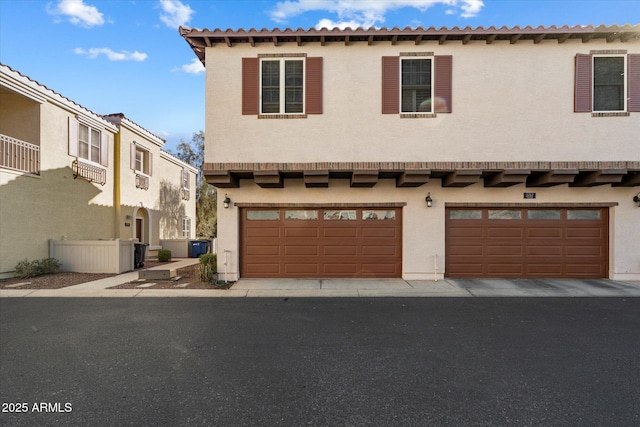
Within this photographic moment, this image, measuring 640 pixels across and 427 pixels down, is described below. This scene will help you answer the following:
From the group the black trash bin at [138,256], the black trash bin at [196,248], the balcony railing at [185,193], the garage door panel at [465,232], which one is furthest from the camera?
the balcony railing at [185,193]

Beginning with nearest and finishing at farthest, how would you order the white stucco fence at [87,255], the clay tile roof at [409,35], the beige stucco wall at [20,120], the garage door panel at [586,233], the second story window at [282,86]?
the clay tile roof at [409,35]
the second story window at [282,86]
the garage door panel at [586,233]
the beige stucco wall at [20,120]
the white stucco fence at [87,255]

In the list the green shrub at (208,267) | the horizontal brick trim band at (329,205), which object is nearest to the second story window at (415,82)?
the horizontal brick trim band at (329,205)

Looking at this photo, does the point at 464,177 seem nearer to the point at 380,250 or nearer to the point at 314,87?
the point at 380,250

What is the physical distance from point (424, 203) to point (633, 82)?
6.51 metres

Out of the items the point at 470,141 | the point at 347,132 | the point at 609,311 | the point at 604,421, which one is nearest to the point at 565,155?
the point at 470,141

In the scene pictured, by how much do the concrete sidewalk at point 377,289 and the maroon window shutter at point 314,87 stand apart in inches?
197

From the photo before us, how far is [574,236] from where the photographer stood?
9.35 m

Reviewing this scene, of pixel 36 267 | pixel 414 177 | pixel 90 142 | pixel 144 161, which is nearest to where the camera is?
pixel 414 177

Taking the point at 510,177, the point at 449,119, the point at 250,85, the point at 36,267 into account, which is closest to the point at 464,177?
the point at 510,177

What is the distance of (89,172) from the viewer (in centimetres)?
1251

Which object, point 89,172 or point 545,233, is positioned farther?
point 89,172

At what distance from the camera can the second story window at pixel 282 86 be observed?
879 cm

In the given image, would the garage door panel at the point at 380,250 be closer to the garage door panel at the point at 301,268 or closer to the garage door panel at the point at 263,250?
the garage door panel at the point at 301,268

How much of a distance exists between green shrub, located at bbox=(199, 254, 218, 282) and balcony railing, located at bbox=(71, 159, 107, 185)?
6978 millimetres
